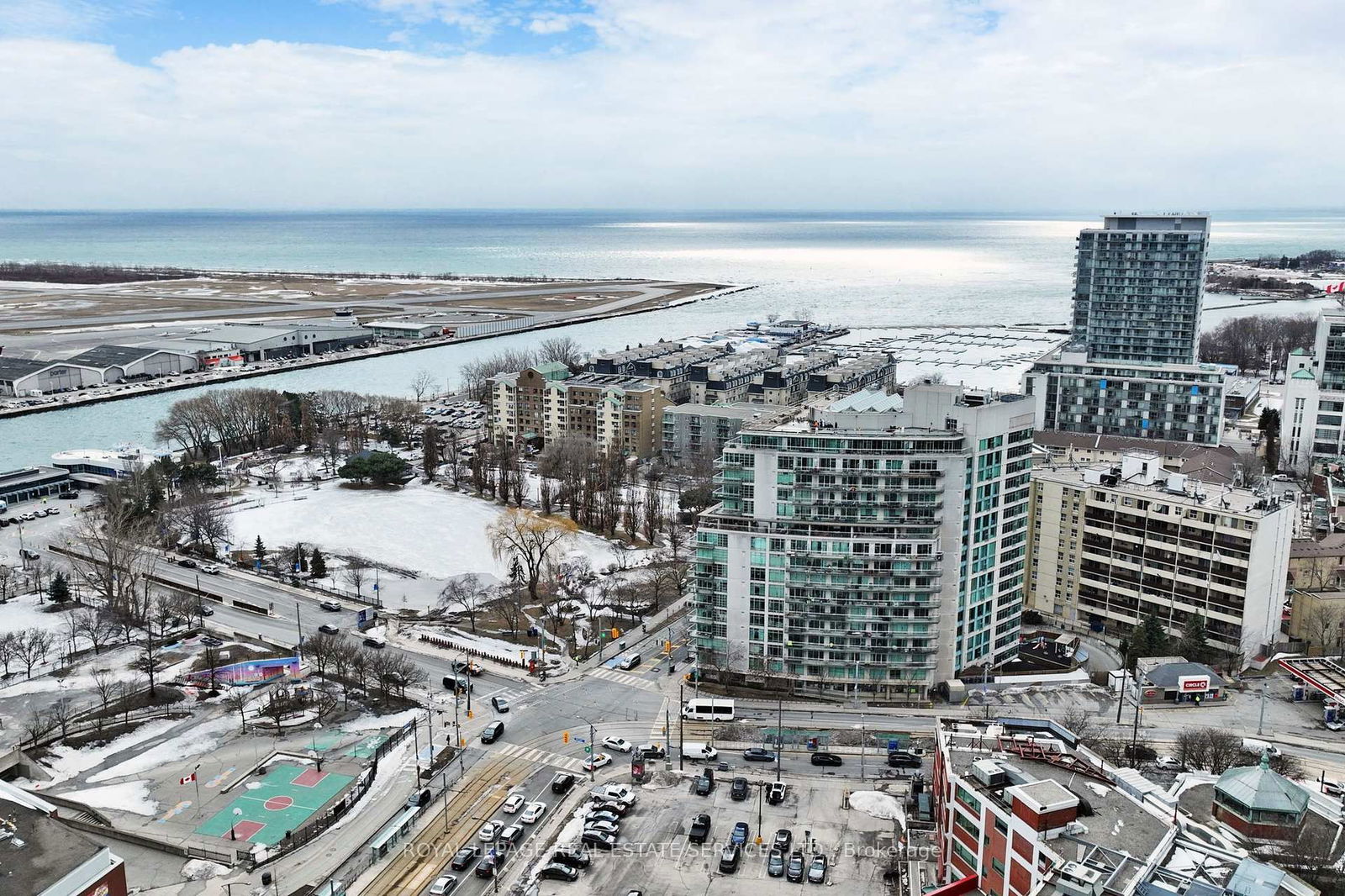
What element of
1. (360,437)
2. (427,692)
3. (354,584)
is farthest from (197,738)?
(360,437)

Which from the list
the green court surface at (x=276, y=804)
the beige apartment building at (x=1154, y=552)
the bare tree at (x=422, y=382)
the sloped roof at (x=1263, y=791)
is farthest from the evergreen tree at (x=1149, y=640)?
the bare tree at (x=422, y=382)

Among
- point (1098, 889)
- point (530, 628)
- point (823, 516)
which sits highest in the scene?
point (823, 516)

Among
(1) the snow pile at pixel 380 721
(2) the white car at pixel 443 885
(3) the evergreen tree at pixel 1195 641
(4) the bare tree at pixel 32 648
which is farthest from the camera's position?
(4) the bare tree at pixel 32 648

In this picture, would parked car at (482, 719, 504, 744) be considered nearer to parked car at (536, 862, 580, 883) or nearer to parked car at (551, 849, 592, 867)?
parked car at (551, 849, 592, 867)

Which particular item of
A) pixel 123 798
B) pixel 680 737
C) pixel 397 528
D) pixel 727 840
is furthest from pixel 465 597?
pixel 727 840

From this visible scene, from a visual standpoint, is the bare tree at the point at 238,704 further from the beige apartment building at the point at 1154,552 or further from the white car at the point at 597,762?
the beige apartment building at the point at 1154,552

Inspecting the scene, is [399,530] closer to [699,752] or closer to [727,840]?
[699,752]

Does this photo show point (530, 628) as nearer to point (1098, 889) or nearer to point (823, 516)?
point (823, 516)
